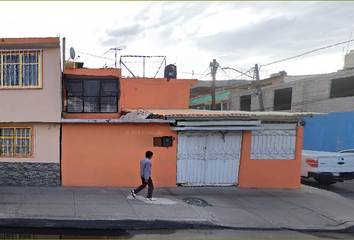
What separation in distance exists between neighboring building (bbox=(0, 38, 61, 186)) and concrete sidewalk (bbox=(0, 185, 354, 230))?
57 cm

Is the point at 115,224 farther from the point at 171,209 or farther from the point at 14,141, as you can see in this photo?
the point at 14,141

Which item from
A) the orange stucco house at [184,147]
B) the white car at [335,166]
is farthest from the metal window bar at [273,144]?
the white car at [335,166]

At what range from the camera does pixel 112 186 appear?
6.88m

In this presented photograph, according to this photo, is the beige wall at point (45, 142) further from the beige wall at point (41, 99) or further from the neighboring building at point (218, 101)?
the neighboring building at point (218, 101)

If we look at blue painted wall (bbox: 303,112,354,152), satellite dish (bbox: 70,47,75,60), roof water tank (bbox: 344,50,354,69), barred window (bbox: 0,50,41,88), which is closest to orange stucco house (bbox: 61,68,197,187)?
barred window (bbox: 0,50,41,88)

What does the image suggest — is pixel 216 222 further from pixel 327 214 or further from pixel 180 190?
pixel 327 214

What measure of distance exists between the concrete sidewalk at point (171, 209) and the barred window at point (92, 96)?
10.6 feet

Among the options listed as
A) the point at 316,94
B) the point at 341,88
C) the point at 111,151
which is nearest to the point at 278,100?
the point at 316,94

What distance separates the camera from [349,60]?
17.1 m

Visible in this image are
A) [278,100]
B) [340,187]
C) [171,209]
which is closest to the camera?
[171,209]

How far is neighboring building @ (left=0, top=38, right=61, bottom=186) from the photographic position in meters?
6.61

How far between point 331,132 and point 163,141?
496 inches

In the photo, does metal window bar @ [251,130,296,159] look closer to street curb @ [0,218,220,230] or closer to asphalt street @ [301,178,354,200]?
asphalt street @ [301,178,354,200]

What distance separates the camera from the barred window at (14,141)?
6.77 m
